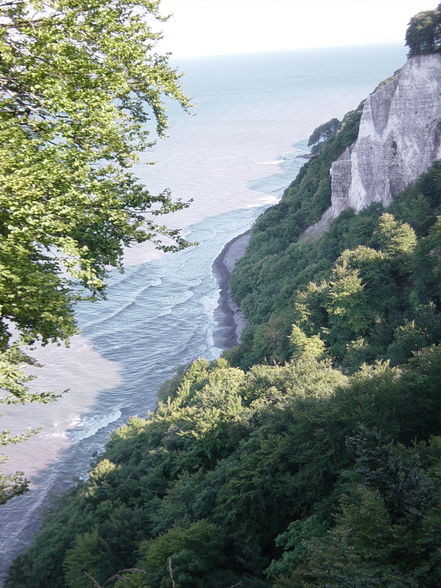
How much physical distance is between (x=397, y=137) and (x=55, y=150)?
46764 mm

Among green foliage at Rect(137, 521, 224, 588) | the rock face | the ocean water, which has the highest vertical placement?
the rock face

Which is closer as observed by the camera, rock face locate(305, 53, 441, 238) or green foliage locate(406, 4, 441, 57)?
rock face locate(305, 53, 441, 238)

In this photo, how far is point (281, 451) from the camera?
22.8 m

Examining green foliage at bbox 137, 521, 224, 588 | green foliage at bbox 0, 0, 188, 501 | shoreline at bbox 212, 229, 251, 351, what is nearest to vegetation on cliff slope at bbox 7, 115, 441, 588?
green foliage at bbox 137, 521, 224, 588

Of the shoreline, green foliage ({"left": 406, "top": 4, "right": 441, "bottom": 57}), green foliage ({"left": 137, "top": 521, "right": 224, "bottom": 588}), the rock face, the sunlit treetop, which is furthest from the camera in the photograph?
the shoreline

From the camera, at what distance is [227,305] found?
68.5m

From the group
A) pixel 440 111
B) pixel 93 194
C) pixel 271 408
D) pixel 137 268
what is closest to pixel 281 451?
pixel 271 408

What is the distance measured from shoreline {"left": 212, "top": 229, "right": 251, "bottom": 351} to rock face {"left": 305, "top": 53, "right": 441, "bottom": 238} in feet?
62.8

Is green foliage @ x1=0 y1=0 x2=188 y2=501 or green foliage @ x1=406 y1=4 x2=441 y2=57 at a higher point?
green foliage @ x1=406 y1=4 x2=441 y2=57

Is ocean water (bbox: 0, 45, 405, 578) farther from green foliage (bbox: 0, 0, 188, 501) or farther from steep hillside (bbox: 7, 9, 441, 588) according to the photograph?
steep hillside (bbox: 7, 9, 441, 588)

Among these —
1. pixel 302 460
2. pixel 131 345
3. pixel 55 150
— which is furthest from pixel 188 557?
pixel 131 345

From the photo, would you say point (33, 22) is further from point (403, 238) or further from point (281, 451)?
point (403, 238)

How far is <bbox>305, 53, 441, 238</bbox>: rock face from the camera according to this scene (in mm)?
48656

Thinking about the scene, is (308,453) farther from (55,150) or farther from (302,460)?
(55,150)
